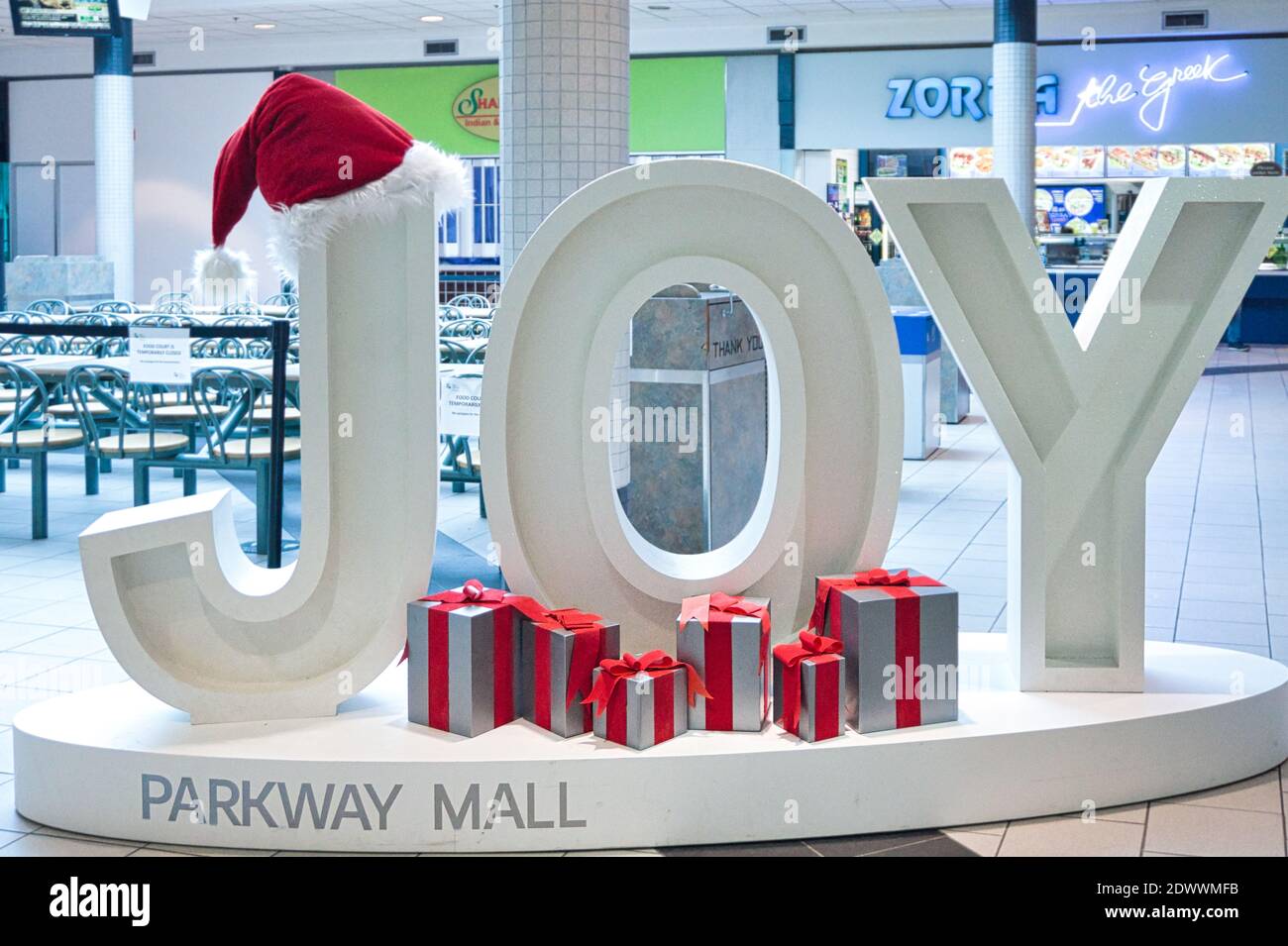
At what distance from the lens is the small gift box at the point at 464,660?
296 centimetres

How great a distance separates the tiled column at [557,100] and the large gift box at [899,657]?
7.82 ft

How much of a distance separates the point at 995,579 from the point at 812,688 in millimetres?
2835

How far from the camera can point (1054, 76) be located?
15.4 m

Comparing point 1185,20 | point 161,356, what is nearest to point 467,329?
point 161,356

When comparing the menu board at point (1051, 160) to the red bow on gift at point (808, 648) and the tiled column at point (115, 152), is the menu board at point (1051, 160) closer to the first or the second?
the tiled column at point (115, 152)

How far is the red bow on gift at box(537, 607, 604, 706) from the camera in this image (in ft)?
9.73

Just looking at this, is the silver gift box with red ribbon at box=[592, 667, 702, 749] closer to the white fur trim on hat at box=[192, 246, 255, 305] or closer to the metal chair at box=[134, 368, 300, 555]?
the white fur trim on hat at box=[192, 246, 255, 305]

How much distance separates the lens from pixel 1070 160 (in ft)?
51.9

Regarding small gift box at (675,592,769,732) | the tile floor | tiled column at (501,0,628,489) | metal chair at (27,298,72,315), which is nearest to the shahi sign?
metal chair at (27,298,72,315)

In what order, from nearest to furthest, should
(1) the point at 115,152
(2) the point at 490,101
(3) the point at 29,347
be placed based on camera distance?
(3) the point at 29,347 < (1) the point at 115,152 < (2) the point at 490,101

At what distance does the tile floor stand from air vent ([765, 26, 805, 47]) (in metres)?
7.11

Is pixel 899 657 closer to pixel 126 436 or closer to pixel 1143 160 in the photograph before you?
pixel 126 436
